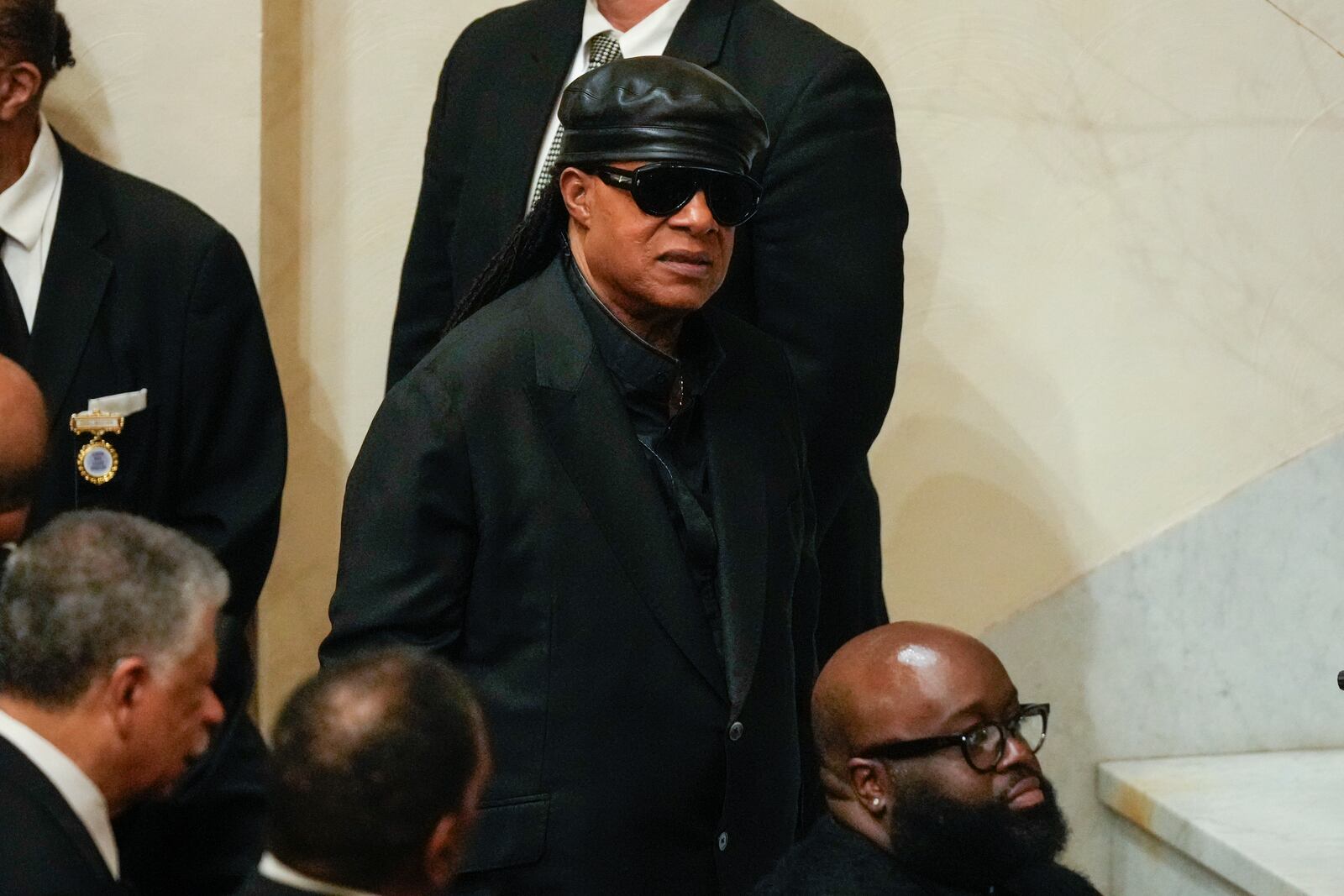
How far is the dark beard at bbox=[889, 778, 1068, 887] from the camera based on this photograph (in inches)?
96.7

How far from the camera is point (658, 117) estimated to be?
2527mm

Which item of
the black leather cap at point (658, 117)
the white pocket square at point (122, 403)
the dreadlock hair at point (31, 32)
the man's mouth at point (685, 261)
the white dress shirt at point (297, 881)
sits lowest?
the white dress shirt at point (297, 881)

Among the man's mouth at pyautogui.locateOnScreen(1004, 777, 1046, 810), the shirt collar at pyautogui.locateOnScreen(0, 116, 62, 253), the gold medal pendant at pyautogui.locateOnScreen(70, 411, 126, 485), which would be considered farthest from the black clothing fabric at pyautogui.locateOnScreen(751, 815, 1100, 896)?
the shirt collar at pyautogui.locateOnScreen(0, 116, 62, 253)

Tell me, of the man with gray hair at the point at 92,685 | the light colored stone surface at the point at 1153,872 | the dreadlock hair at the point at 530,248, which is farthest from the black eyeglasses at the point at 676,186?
the light colored stone surface at the point at 1153,872

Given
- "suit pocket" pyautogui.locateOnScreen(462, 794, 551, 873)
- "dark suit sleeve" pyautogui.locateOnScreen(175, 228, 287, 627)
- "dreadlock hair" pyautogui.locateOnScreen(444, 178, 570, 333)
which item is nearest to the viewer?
"suit pocket" pyautogui.locateOnScreen(462, 794, 551, 873)

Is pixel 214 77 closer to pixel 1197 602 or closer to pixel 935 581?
pixel 935 581

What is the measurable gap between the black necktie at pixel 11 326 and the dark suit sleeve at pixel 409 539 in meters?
1.12

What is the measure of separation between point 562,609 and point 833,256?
892 millimetres

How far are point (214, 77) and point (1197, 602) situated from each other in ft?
7.75

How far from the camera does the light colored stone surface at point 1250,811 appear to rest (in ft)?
11.5

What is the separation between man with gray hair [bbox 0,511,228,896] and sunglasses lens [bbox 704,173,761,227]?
0.90 metres

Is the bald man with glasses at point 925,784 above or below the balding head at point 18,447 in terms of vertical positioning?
below

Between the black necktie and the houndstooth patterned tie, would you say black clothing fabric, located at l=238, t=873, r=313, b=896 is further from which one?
the black necktie

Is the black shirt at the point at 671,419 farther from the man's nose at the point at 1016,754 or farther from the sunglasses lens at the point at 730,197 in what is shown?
the man's nose at the point at 1016,754
